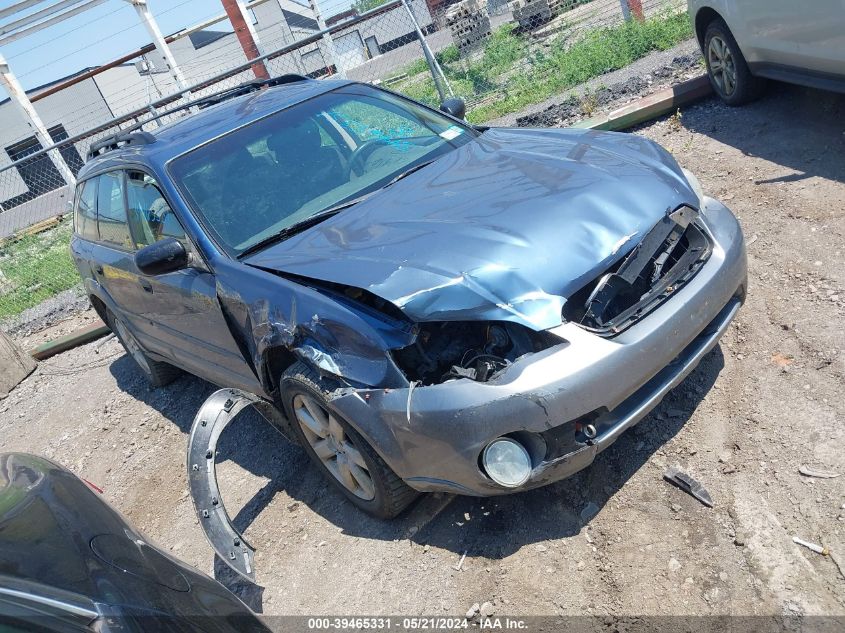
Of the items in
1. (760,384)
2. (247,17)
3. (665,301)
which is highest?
(247,17)

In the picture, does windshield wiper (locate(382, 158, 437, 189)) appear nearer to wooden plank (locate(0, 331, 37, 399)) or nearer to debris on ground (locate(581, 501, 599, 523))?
debris on ground (locate(581, 501, 599, 523))

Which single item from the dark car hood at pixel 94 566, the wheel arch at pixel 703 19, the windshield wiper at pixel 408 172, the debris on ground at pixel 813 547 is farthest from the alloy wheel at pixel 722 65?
the dark car hood at pixel 94 566

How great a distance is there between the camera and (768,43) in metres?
5.56

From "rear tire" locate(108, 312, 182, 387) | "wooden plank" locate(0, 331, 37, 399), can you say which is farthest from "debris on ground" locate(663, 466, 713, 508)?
"wooden plank" locate(0, 331, 37, 399)

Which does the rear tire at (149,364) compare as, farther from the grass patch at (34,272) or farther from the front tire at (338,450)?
the grass patch at (34,272)

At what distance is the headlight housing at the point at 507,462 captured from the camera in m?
2.77

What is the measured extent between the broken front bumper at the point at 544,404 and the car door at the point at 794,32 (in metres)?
2.80

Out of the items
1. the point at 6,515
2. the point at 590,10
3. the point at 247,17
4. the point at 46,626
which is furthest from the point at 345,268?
the point at 247,17

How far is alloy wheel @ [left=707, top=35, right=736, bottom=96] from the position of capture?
6328mm

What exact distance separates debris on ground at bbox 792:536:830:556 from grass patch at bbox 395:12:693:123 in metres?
7.55

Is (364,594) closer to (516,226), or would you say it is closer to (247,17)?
(516,226)

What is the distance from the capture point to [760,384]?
344 centimetres

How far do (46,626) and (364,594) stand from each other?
1.62 meters

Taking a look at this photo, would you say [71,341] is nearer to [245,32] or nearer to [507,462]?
[507,462]
